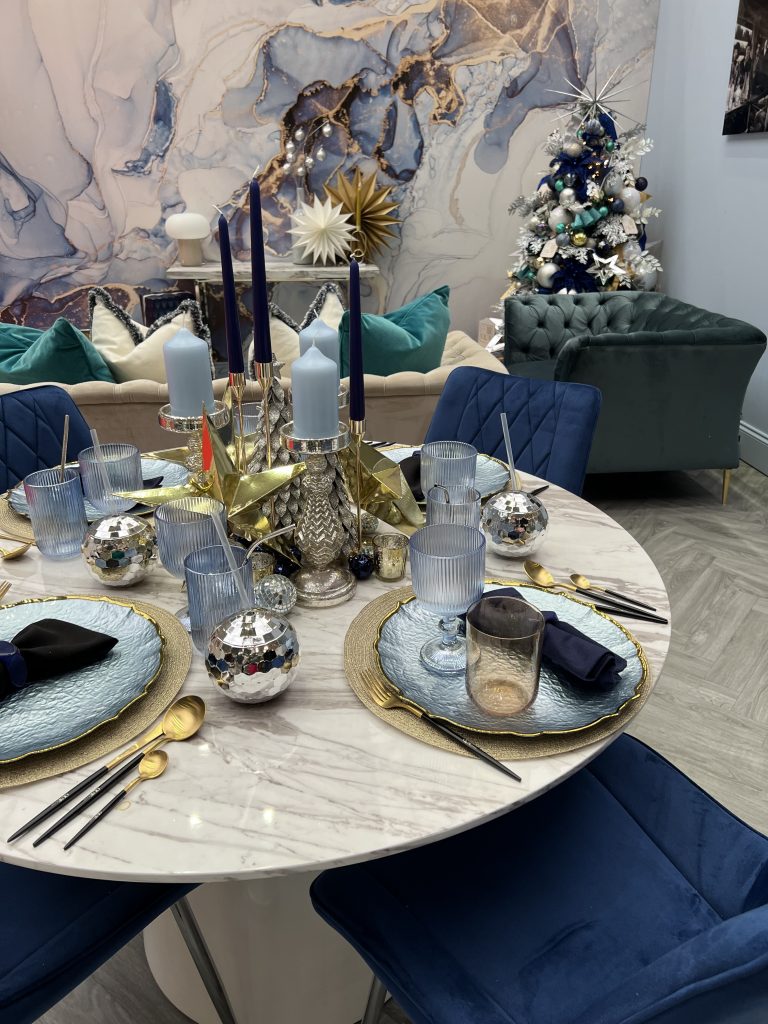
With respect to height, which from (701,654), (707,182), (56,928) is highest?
(707,182)

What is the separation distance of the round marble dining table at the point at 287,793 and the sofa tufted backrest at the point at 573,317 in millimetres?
2674

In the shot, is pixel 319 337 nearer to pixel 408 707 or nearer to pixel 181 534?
pixel 181 534

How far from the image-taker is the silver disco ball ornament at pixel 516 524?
1.12 m

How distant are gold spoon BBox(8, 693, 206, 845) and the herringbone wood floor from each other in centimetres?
61

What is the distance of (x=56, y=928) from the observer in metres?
0.86

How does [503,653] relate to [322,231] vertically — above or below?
below

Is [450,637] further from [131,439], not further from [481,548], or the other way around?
[131,439]

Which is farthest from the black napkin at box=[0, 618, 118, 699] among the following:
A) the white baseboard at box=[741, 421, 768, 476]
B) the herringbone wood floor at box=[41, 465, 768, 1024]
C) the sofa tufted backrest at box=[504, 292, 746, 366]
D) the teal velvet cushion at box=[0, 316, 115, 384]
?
the white baseboard at box=[741, 421, 768, 476]

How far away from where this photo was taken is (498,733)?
769 mm

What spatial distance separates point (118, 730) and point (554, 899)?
535 mm

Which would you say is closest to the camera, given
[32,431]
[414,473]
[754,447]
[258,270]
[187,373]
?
[258,270]

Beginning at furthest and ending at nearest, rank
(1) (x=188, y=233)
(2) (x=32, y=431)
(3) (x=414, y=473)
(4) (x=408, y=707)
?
(1) (x=188, y=233) < (2) (x=32, y=431) < (3) (x=414, y=473) < (4) (x=408, y=707)

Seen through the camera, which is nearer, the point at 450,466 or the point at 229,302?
the point at 229,302

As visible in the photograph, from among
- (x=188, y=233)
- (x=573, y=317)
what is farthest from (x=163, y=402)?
(x=188, y=233)
